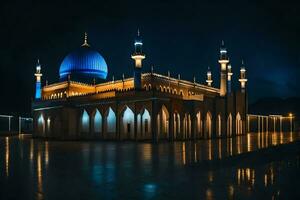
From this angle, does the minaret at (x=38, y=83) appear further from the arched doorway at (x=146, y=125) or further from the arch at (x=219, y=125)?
the arch at (x=219, y=125)

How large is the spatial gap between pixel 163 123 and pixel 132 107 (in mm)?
2901

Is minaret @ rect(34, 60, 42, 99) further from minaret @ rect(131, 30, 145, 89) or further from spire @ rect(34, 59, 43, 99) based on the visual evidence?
minaret @ rect(131, 30, 145, 89)

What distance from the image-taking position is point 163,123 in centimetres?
2823

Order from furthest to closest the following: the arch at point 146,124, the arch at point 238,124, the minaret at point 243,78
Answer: the minaret at point 243,78, the arch at point 238,124, the arch at point 146,124

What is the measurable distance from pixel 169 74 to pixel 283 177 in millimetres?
29220

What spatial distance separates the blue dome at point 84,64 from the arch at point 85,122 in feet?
25.9

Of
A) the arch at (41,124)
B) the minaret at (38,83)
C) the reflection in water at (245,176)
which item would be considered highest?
the minaret at (38,83)

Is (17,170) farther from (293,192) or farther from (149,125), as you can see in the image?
(149,125)

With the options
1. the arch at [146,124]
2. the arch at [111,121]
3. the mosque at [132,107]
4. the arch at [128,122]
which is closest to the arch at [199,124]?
the mosque at [132,107]

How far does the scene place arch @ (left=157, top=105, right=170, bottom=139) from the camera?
2725 centimetres

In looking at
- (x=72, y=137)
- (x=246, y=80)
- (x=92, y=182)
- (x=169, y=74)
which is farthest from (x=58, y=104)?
(x=92, y=182)

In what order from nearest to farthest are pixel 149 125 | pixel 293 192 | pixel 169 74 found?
1. pixel 293 192
2. pixel 149 125
3. pixel 169 74

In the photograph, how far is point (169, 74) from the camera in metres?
37.4

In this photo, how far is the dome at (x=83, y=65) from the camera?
130 ft
